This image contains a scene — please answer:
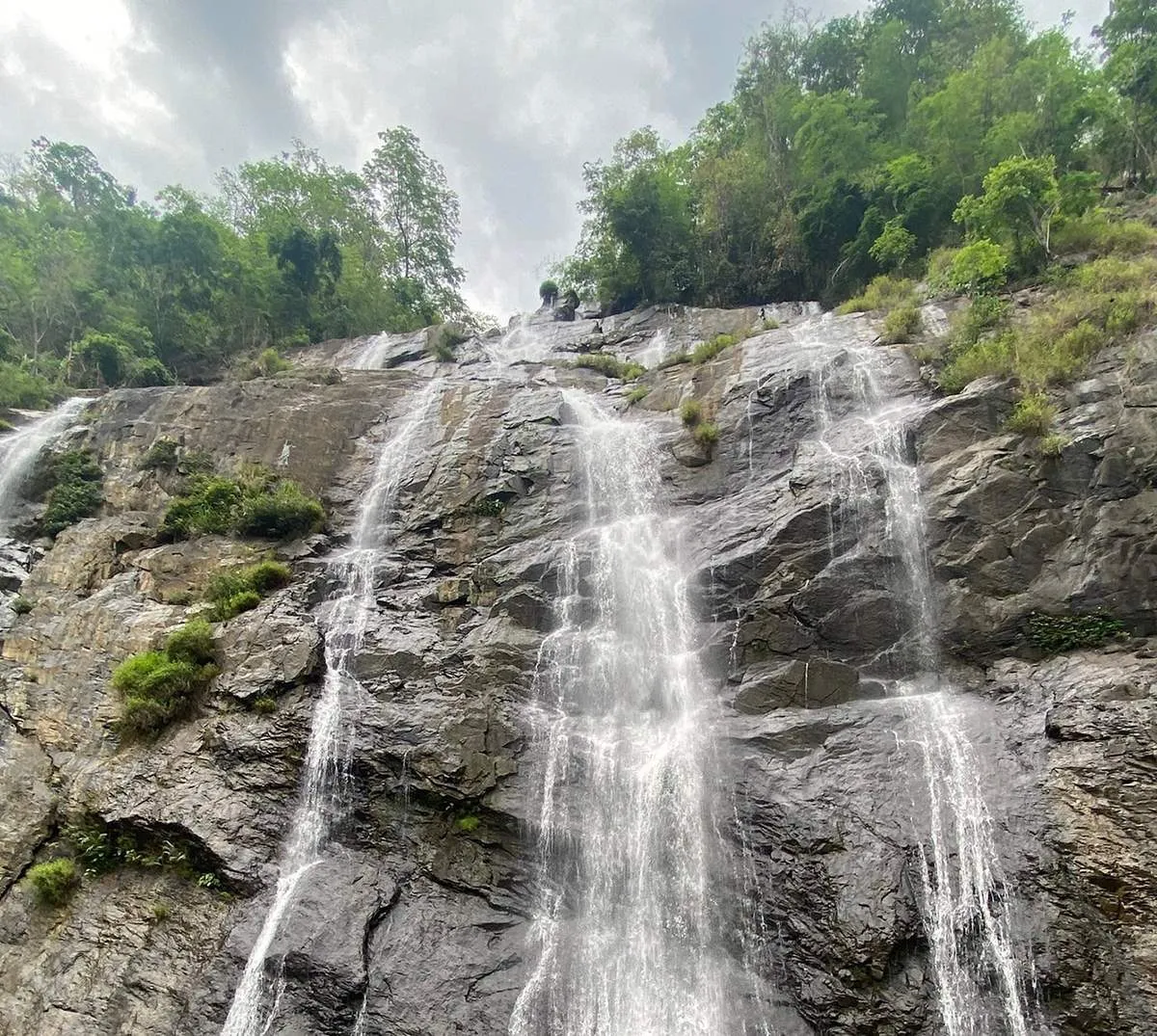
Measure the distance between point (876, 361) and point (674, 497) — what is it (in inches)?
215

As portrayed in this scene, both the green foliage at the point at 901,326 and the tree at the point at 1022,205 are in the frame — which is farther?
the tree at the point at 1022,205

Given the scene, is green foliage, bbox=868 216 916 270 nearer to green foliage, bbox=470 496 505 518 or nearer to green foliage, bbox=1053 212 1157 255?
green foliage, bbox=1053 212 1157 255

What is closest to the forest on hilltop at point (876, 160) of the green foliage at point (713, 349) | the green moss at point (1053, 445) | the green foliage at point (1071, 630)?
the green foliage at point (713, 349)

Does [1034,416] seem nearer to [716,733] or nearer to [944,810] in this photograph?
[944,810]

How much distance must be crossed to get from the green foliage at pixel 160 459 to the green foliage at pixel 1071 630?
18.4m

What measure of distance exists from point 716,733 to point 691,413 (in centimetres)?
796

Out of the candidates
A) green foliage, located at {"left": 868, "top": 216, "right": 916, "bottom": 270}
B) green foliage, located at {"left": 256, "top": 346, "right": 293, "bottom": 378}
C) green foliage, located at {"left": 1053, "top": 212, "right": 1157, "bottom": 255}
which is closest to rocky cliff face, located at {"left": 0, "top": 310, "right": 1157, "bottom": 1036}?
green foliage, located at {"left": 1053, "top": 212, "right": 1157, "bottom": 255}

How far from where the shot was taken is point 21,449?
18.7 m

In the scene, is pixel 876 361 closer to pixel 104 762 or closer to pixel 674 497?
pixel 674 497

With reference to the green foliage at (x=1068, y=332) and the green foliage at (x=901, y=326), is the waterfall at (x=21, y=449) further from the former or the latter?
the green foliage at (x=1068, y=332)

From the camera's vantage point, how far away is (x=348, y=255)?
35875 millimetres

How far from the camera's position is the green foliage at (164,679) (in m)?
11.8

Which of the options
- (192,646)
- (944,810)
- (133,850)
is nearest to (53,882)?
(133,850)

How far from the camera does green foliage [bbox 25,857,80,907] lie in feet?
32.4
